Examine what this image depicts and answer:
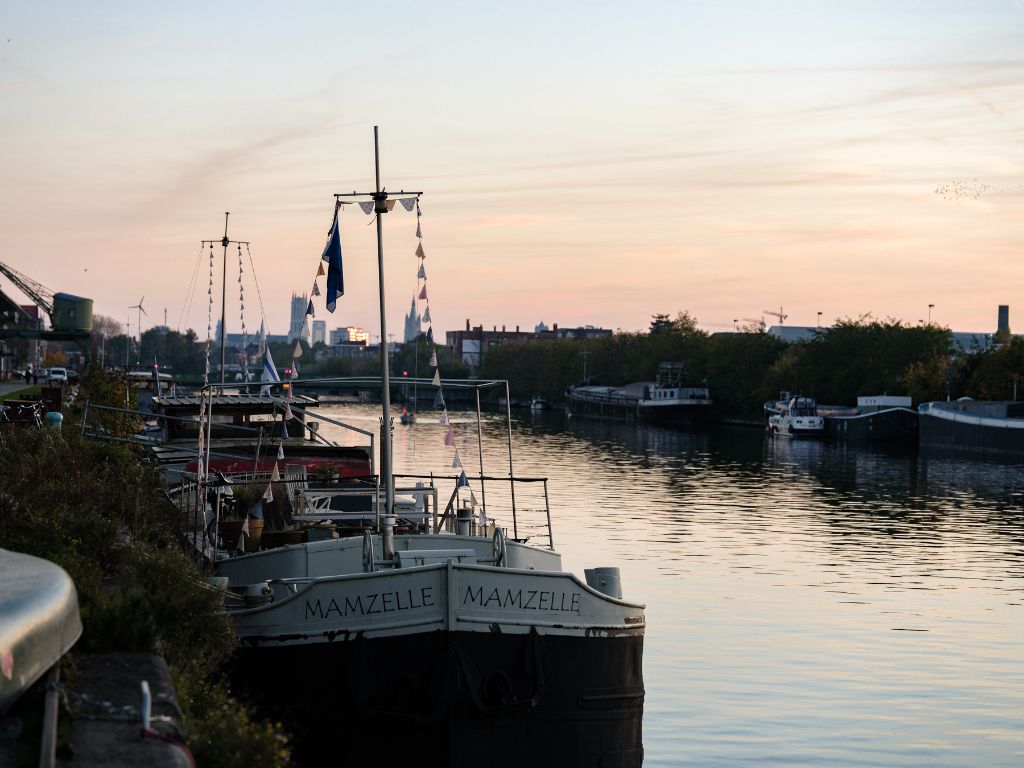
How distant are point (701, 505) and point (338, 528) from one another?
39.0m

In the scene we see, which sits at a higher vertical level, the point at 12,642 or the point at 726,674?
the point at 12,642

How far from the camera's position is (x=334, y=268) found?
23984 millimetres

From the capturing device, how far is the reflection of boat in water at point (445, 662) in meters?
18.0

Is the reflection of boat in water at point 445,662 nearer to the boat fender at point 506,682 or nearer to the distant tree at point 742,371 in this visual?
the boat fender at point 506,682

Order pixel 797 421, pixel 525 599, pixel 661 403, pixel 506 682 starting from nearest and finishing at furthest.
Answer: pixel 506 682 < pixel 525 599 < pixel 797 421 < pixel 661 403

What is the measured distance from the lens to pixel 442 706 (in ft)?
59.0

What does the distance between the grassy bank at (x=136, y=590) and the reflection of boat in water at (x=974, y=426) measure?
296ft

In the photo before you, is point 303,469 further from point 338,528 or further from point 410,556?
point 410,556

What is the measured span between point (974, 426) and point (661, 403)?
60365 mm

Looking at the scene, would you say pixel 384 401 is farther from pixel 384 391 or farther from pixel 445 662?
pixel 445 662

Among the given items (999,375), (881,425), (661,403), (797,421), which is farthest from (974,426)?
(661,403)

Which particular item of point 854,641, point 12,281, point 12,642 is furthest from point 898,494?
point 12,281

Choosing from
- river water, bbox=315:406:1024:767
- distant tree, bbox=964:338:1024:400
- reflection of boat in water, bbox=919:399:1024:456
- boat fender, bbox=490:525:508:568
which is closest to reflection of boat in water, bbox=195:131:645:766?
boat fender, bbox=490:525:508:568

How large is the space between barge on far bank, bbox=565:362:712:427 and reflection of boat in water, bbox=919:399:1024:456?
4663 cm
